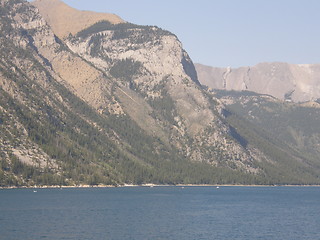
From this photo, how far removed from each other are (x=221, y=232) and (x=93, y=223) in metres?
36.6

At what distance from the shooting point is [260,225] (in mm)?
197375

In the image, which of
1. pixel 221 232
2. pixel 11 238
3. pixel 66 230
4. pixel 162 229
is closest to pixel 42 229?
pixel 66 230

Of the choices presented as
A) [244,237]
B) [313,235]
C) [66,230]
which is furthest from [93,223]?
[313,235]

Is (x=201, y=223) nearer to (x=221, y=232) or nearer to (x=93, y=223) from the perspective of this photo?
(x=221, y=232)

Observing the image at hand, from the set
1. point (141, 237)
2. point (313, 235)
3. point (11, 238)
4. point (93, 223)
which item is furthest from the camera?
point (93, 223)

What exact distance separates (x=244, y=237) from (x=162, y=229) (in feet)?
76.0

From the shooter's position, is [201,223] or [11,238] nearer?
[11,238]

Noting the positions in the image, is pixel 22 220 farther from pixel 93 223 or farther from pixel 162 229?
pixel 162 229

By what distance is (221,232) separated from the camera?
582ft

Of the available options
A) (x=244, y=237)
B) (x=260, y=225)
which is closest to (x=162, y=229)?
(x=244, y=237)

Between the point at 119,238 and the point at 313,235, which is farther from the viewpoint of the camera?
the point at 313,235

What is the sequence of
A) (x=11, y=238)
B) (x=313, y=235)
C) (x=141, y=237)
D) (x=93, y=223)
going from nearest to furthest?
1. (x=11, y=238)
2. (x=141, y=237)
3. (x=313, y=235)
4. (x=93, y=223)

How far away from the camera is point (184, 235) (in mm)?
168250

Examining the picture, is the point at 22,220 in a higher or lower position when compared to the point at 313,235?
lower
